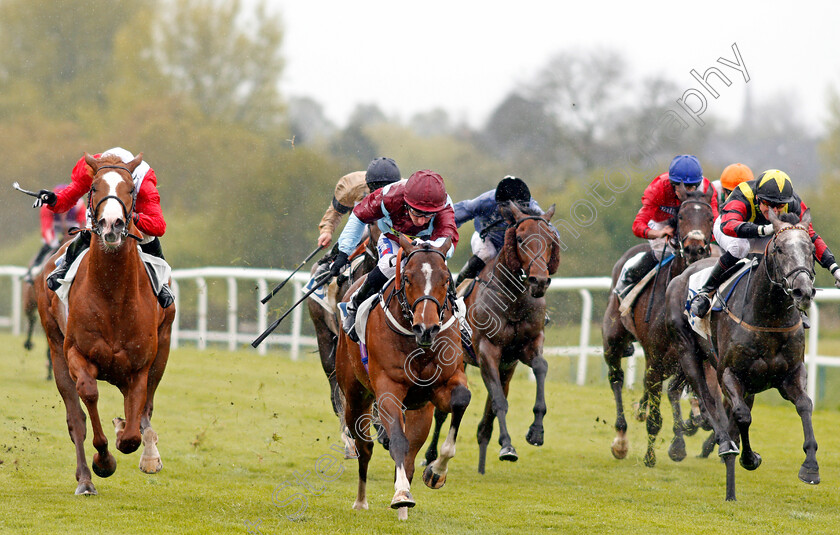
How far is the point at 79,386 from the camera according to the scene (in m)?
5.75

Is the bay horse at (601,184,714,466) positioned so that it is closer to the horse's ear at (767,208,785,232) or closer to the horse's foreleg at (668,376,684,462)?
the horse's foreleg at (668,376,684,462)

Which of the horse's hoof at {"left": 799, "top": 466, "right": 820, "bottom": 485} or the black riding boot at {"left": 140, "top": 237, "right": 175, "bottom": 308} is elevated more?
the black riding boot at {"left": 140, "top": 237, "right": 175, "bottom": 308}

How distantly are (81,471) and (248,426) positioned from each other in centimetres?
340

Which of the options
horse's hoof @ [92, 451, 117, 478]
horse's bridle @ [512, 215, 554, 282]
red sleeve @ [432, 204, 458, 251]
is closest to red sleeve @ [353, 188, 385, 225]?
red sleeve @ [432, 204, 458, 251]

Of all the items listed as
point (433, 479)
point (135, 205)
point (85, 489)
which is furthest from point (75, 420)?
point (433, 479)

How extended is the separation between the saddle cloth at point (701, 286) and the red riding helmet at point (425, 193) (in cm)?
225

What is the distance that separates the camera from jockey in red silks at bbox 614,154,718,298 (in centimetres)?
772

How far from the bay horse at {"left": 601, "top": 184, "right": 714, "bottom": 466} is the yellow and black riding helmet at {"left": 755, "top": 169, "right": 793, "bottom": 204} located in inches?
44.4

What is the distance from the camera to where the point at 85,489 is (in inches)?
243

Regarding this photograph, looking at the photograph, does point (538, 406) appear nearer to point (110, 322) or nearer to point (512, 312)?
point (512, 312)

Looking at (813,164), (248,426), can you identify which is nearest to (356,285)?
(248,426)

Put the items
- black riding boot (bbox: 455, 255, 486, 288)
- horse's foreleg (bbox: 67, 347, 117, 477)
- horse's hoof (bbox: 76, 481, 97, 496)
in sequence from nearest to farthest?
horse's foreleg (bbox: 67, 347, 117, 477)
horse's hoof (bbox: 76, 481, 97, 496)
black riding boot (bbox: 455, 255, 486, 288)

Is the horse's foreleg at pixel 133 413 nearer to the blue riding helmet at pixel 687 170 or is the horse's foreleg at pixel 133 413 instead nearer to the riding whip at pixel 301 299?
the riding whip at pixel 301 299

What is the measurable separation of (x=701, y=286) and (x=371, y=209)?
8.47ft
